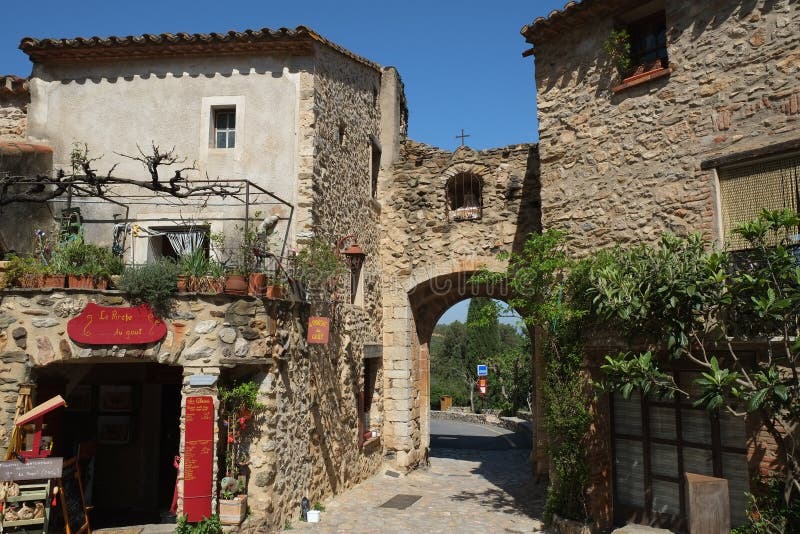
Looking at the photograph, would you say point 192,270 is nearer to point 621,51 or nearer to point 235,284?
point 235,284

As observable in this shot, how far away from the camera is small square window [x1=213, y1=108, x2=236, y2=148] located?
32.9 ft

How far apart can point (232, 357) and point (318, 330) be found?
159 cm

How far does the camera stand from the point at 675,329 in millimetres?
6297

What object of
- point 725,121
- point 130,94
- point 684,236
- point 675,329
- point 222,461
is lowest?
point 222,461

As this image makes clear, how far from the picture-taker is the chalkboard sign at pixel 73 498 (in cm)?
770

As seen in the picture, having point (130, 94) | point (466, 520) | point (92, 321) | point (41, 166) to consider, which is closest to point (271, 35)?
point (130, 94)

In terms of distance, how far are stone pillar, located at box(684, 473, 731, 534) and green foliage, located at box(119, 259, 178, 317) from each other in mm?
6098

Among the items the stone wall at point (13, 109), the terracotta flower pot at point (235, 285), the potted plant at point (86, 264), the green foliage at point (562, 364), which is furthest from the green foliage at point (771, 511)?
the stone wall at point (13, 109)

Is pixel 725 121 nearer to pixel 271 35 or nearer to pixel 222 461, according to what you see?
pixel 271 35

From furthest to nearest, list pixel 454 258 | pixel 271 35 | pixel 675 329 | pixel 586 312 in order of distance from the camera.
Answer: pixel 454 258 < pixel 271 35 < pixel 586 312 < pixel 675 329

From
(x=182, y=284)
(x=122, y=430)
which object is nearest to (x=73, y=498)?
(x=122, y=430)

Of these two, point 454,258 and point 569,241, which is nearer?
point 569,241

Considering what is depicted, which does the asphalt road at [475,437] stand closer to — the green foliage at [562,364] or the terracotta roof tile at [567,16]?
the green foliage at [562,364]

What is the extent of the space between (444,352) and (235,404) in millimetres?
32103
